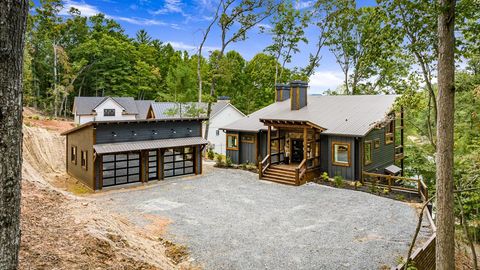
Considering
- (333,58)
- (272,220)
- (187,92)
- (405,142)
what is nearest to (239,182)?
(272,220)

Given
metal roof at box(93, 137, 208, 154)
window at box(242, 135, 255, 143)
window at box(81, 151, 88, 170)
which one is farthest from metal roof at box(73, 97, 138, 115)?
metal roof at box(93, 137, 208, 154)

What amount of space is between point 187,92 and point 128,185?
11.7m

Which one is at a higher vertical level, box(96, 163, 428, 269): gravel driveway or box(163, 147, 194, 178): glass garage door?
box(163, 147, 194, 178): glass garage door

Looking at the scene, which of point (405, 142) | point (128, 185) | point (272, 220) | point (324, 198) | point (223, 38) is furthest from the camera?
point (223, 38)

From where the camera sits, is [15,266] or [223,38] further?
[223,38]

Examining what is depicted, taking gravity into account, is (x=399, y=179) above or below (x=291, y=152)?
below

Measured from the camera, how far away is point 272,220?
11.1 metres

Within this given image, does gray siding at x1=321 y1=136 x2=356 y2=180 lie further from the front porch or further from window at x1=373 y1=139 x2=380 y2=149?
window at x1=373 y1=139 x2=380 y2=149

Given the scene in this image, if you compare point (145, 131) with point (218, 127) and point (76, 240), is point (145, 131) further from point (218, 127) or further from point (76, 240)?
point (218, 127)

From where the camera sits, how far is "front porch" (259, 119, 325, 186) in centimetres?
1655

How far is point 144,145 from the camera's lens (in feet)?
51.6

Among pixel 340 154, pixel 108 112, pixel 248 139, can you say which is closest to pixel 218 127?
pixel 248 139

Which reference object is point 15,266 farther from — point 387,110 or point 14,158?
point 387,110

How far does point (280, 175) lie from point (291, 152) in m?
2.30
